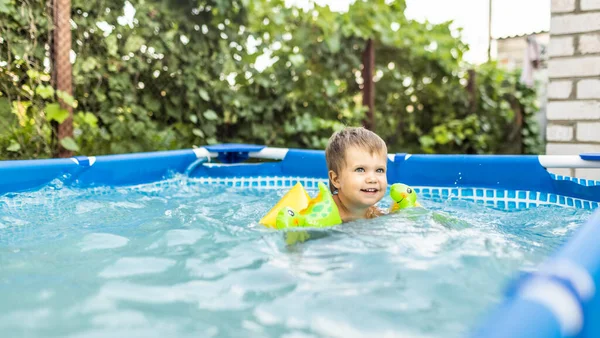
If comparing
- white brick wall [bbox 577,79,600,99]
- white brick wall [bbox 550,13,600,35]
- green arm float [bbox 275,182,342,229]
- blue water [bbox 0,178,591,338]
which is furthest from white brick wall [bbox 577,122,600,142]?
green arm float [bbox 275,182,342,229]

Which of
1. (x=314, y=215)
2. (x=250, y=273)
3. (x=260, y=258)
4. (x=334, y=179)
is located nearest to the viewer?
(x=250, y=273)

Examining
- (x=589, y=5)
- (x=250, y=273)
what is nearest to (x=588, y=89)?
(x=589, y=5)

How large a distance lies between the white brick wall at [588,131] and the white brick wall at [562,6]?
87 cm

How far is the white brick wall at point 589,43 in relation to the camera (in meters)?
4.31

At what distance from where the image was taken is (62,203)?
3037 millimetres

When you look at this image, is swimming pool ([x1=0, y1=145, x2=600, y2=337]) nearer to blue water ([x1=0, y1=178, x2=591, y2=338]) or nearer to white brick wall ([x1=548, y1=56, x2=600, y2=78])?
blue water ([x1=0, y1=178, x2=591, y2=338])

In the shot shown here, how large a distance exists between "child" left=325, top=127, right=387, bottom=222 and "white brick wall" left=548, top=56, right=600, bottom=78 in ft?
8.86

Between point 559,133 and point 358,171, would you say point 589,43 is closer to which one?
point 559,133

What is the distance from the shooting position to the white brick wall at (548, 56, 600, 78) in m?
4.34

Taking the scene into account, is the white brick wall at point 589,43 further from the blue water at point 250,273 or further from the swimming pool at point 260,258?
the blue water at point 250,273

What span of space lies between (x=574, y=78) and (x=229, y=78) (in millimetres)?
2928

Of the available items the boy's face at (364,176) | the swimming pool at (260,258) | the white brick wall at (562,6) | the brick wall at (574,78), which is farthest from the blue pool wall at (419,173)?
the white brick wall at (562,6)

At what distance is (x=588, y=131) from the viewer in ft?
14.3

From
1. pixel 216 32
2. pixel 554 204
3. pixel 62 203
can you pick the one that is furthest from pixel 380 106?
pixel 62 203
